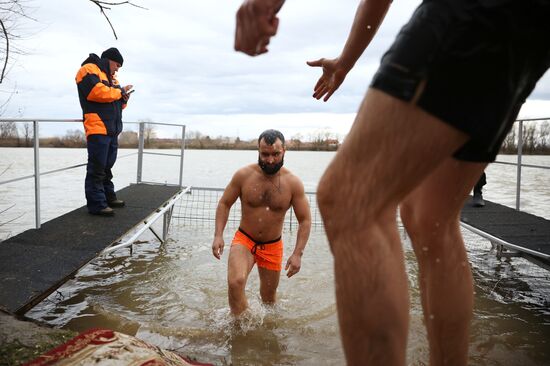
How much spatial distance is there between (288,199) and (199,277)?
200 cm

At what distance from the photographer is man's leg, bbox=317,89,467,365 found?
0.85 meters

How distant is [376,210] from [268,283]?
143 inches

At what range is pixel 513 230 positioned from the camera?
483 centimetres

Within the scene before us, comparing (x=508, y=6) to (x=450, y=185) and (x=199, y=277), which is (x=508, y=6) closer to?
(x=450, y=185)

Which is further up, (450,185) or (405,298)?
(450,185)

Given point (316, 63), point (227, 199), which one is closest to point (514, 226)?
point (227, 199)

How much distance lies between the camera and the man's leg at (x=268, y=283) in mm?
4363

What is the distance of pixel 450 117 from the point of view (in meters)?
0.84

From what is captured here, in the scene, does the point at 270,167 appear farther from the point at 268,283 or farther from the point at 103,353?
the point at 103,353

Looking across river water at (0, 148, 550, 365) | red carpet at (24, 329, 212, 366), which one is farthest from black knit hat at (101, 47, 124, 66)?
red carpet at (24, 329, 212, 366)

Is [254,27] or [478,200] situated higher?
[254,27]

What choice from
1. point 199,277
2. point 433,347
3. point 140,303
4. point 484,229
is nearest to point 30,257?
point 140,303

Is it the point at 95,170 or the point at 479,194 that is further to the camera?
the point at 479,194

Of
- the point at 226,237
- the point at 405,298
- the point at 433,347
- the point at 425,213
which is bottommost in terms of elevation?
the point at 226,237
